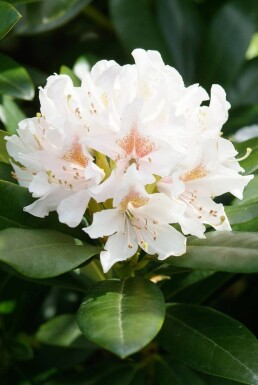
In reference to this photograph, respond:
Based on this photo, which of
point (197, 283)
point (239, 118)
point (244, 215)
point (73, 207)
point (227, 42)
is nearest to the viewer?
point (73, 207)

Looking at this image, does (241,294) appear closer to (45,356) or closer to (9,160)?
(45,356)

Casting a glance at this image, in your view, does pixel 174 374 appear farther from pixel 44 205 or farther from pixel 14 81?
pixel 14 81

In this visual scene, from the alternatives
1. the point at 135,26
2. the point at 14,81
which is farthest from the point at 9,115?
the point at 135,26

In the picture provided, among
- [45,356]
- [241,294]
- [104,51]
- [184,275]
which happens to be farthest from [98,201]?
[104,51]

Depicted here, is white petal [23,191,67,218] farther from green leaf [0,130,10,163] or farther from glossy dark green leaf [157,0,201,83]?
glossy dark green leaf [157,0,201,83]

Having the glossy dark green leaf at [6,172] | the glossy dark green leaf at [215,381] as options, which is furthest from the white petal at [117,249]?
the glossy dark green leaf at [215,381]

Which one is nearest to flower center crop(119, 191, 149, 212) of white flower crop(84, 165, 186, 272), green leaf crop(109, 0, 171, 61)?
white flower crop(84, 165, 186, 272)
